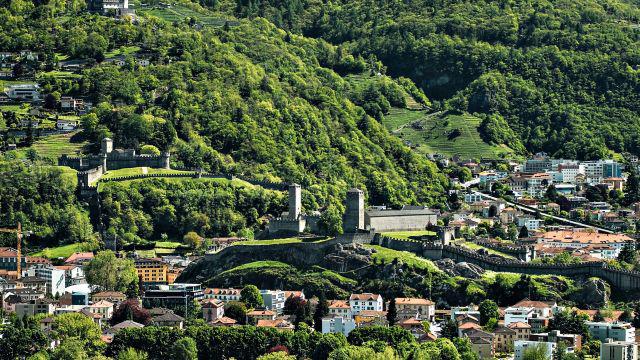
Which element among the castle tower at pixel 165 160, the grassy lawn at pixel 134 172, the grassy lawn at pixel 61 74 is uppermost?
the grassy lawn at pixel 61 74

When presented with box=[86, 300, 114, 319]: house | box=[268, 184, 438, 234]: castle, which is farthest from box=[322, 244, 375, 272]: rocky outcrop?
box=[86, 300, 114, 319]: house

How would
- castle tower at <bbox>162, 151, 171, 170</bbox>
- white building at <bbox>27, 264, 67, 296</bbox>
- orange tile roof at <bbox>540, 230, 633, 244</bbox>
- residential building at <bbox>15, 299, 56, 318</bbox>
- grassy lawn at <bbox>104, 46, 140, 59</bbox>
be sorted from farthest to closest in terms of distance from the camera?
grassy lawn at <bbox>104, 46, 140, 59</bbox> → castle tower at <bbox>162, 151, 171, 170</bbox> → orange tile roof at <bbox>540, 230, 633, 244</bbox> → white building at <bbox>27, 264, 67, 296</bbox> → residential building at <bbox>15, 299, 56, 318</bbox>

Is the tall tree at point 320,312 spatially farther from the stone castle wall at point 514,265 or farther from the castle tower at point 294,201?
the castle tower at point 294,201

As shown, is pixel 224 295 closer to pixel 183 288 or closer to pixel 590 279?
pixel 183 288

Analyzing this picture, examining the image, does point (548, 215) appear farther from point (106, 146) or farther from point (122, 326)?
point (122, 326)

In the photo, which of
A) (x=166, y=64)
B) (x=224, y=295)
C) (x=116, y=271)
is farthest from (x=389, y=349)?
(x=166, y=64)

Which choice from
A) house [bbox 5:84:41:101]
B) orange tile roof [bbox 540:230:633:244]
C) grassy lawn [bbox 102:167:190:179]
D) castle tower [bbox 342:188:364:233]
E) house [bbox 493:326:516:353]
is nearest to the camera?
house [bbox 493:326:516:353]

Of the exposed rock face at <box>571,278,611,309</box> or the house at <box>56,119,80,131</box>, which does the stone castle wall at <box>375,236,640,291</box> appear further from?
the house at <box>56,119,80,131</box>

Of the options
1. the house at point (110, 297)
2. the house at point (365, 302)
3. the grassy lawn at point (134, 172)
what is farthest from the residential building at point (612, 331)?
the grassy lawn at point (134, 172)
